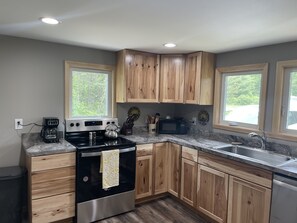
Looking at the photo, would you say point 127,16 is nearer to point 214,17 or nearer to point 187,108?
point 214,17

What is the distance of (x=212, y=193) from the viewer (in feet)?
8.29

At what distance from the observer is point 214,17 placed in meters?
1.78

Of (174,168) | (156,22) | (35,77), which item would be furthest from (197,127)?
(35,77)

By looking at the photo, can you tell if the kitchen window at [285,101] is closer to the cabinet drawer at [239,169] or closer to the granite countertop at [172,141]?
the granite countertop at [172,141]

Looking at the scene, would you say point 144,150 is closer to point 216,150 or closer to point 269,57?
point 216,150

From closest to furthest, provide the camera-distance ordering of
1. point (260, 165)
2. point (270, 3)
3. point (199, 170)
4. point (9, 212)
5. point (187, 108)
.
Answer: point (270, 3)
point (260, 165)
point (9, 212)
point (199, 170)
point (187, 108)

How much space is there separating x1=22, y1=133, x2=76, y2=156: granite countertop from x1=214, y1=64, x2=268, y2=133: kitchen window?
6.66ft

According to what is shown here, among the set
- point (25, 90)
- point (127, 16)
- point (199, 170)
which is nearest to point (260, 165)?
point (199, 170)

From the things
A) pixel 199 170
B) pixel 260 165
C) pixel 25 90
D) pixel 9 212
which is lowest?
pixel 9 212

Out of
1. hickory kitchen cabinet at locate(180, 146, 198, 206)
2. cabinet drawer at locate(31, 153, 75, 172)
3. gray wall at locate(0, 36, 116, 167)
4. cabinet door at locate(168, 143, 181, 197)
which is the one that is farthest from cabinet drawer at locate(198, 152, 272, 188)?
gray wall at locate(0, 36, 116, 167)

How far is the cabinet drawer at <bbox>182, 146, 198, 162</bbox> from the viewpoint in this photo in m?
2.72

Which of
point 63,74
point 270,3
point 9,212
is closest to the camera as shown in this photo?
point 270,3

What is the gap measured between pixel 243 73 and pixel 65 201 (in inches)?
104

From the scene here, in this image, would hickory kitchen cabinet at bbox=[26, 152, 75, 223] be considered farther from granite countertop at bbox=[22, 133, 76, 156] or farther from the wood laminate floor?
the wood laminate floor
